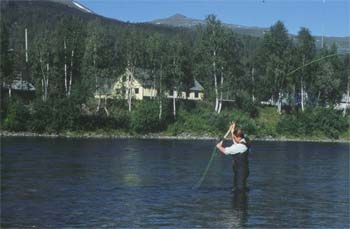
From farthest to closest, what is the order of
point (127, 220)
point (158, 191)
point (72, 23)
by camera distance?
point (72, 23), point (158, 191), point (127, 220)

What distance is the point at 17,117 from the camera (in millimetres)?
80562

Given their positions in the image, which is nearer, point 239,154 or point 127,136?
point 239,154

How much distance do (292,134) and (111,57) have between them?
1125 inches

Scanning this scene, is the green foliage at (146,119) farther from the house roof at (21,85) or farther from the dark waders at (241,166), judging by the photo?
the dark waders at (241,166)

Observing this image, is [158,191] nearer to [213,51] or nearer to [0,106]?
[0,106]

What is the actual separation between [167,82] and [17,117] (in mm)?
23650

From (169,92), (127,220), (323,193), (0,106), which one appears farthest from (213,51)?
(127,220)

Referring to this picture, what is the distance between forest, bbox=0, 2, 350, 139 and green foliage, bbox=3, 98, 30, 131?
126 mm

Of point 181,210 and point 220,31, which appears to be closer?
point 181,210

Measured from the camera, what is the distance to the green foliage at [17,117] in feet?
262

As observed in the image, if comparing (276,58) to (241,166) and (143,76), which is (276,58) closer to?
(143,76)

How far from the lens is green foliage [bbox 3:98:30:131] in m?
79.9

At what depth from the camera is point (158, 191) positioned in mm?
21375

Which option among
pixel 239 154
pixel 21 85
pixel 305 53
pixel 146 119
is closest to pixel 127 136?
pixel 146 119
